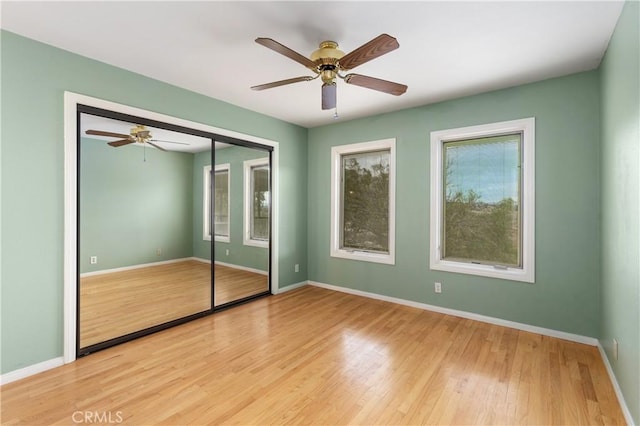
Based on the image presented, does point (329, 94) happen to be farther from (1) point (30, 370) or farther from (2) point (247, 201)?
(1) point (30, 370)

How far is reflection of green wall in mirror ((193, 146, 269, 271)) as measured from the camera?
12.1 ft

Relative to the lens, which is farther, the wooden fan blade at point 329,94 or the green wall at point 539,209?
the green wall at point 539,209

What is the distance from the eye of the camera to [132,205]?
10.5 ft

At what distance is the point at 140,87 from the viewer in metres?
2.95

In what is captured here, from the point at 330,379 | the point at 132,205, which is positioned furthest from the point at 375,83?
the point at 132,205

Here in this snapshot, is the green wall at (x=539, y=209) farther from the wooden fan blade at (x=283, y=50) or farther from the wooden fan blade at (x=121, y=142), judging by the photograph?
the wooden fan blade at (x=121, y=142)

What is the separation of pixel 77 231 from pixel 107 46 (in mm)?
1588

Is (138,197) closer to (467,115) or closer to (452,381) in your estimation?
(452,381)

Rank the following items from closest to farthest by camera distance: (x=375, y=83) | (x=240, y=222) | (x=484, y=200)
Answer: (x=375, y=83), (x=484, y=200), (x=240, y=222)

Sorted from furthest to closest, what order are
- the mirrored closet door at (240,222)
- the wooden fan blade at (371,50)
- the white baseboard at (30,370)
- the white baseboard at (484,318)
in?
the mirrored closet door at (240,222)
the white baseboard at (484,318)
the white baseboard at (30,370)
the wooden fan blade at (371,50)

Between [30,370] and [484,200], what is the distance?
183 inches

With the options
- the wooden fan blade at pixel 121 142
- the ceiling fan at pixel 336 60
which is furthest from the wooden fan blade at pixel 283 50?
the wooden fan blade at pixel 121 142

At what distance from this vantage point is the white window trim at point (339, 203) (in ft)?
13.5

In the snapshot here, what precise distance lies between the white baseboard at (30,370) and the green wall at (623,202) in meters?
4.03
